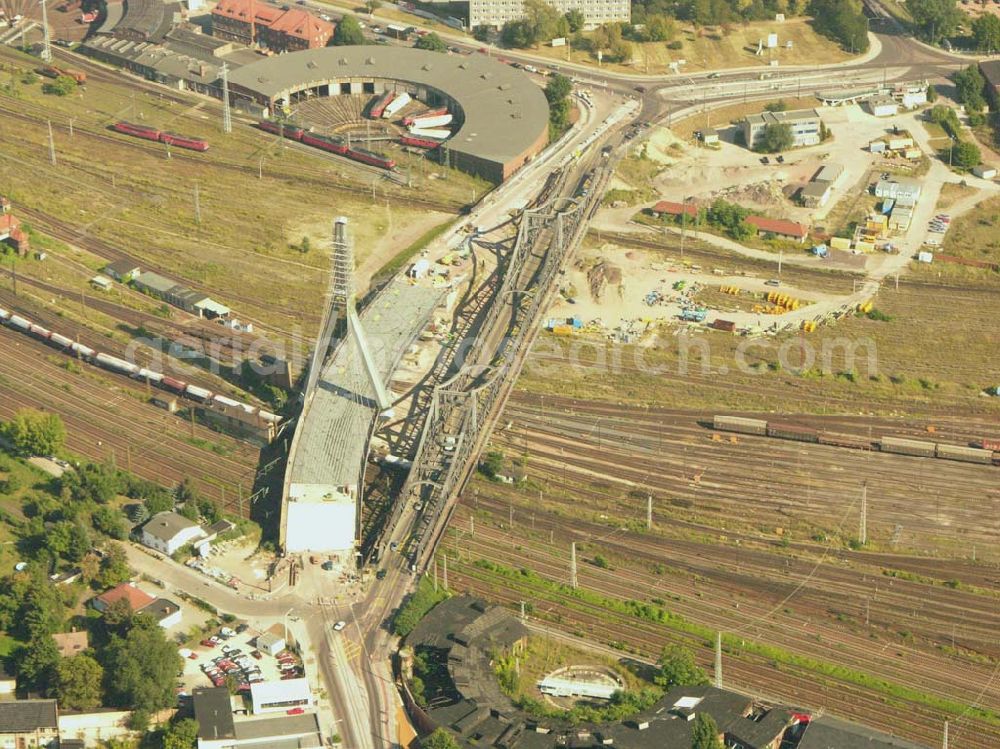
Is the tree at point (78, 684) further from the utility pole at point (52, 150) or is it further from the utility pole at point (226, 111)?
the utility pole at point (226, 111)

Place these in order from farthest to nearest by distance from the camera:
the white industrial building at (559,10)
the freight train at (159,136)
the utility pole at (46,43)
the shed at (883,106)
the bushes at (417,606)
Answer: the white industrial building at (559,10), the utility pole at (46,43), the shed at (883,106), the freight train at (159,136), the bushes at (417,606)

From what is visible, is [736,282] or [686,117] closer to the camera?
[736,282]

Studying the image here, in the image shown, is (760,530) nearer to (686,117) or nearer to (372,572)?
(372,572)

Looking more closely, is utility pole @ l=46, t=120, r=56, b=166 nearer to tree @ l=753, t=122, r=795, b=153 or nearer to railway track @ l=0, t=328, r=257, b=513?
railway track @ l=0, t=328, r=257, b=513

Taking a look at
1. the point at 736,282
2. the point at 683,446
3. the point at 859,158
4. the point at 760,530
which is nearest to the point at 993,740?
the point at 760,530

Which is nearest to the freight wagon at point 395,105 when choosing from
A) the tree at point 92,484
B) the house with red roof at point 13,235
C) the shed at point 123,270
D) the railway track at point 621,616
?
the shed at point 123,270

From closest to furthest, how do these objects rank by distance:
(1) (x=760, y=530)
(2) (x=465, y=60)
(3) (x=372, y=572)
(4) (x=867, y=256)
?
1. (3) (x=372, y=572)
2. (1) (x=760, y=530)
3. (4) (x=867, y=256)
4. (2) (x=465, y=60)

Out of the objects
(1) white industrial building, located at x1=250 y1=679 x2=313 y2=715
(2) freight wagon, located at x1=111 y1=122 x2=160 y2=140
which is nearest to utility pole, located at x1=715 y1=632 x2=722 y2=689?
(1) white industrial building, located at x1=250 y1=679 x2=313 y2=715
